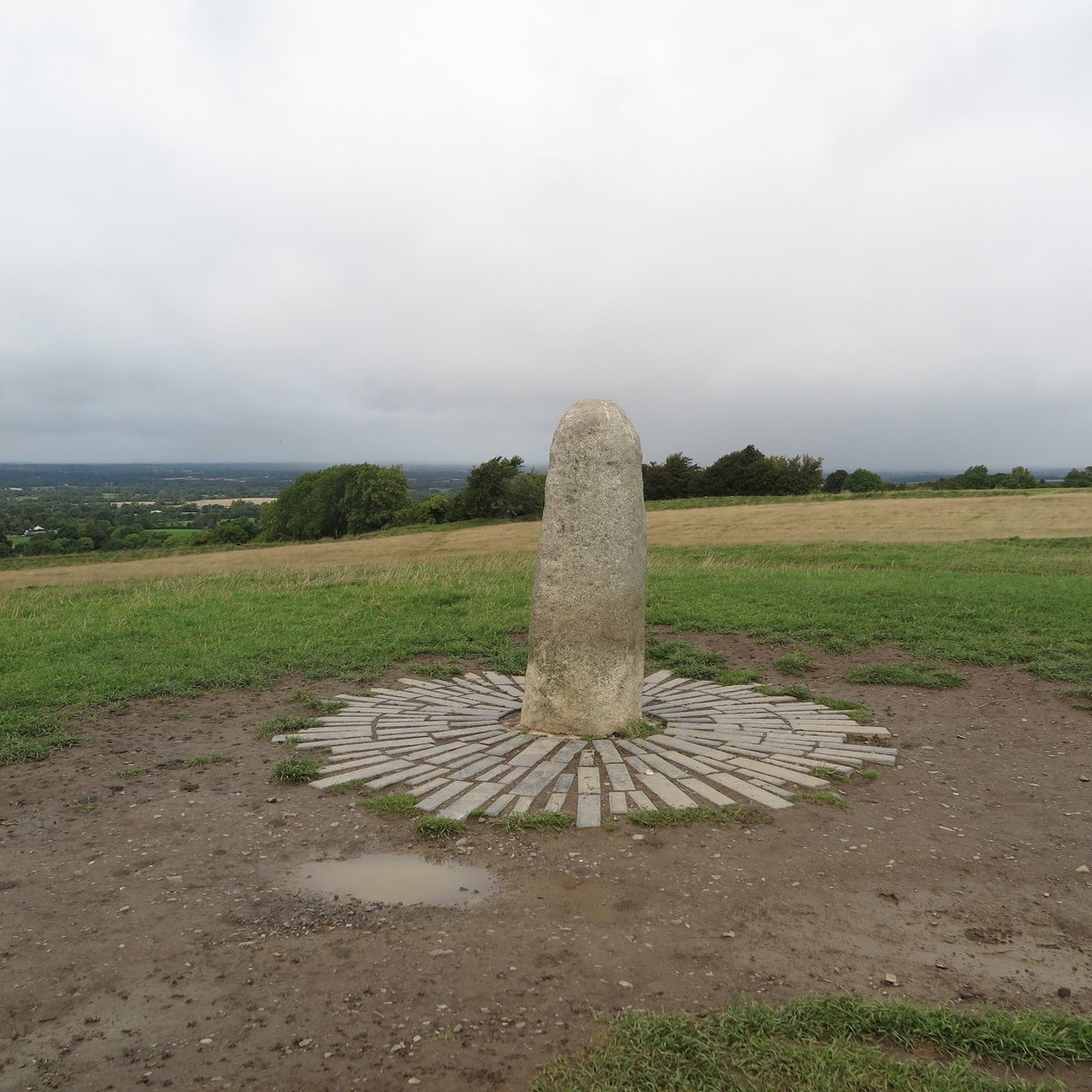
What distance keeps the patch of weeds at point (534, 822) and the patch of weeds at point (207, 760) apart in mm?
2894

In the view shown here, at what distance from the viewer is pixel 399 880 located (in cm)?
508

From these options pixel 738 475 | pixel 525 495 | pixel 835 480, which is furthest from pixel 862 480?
pixel 525 495

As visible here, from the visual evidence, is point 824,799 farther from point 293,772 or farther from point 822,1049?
point 293,772

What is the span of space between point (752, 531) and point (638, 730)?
988 inches

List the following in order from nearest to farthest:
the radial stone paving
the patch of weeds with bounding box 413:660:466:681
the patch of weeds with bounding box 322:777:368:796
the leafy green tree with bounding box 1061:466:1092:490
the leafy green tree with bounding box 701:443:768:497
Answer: the radial stone paving
the patch of weeds with bounding box 322:777:368:796
the patch of weeds with bounding box 413:660:466:681
the leafy green tree with bounding box 1061:466:1092:490
the leafy green tree with bounding box 701:443:768:497

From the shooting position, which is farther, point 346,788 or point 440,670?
point 440,670

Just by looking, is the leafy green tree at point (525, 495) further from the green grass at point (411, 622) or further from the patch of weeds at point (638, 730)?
the patch of weeds at point (638, 730)

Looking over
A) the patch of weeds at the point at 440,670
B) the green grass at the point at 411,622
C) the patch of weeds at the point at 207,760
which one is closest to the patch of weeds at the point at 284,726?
the patch of weeds at the point at 207,760

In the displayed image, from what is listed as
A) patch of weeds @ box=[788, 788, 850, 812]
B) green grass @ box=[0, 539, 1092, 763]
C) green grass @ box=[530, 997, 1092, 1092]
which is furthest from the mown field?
green grass @ box=[530, 997, 1092, 1092]

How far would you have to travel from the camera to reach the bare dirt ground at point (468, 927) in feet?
11.6

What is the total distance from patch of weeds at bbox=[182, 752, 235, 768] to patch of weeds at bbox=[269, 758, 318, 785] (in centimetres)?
60

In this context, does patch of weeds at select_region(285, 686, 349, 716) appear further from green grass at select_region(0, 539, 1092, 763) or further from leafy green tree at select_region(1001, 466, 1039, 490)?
leafy green tree at select_region(1001, 466, 1039, 490)

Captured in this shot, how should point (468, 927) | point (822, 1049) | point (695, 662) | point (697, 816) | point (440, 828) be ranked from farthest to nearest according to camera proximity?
point (695, 662) → point (697, 816) → point (440, 828) → point (468, 927) → point (822, 1049)

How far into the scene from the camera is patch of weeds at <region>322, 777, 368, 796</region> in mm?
6453
